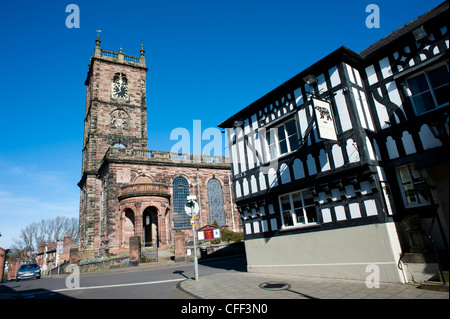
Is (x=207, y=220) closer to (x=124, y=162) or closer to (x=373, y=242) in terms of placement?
(x=124, y=162)

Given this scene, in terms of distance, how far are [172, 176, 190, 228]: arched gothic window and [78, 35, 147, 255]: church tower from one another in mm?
7938

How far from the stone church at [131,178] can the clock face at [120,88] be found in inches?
5.0

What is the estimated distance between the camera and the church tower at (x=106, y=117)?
98.6 feet

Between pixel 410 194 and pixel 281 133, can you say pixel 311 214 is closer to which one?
pixel 410 194

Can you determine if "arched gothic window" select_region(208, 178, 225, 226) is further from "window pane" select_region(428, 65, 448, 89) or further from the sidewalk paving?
"window pane" select_region(428, 65, 448, 89)

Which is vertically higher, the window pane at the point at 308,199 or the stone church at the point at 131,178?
the stone church at the point at 131,178

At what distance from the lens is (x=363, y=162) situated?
312 inches

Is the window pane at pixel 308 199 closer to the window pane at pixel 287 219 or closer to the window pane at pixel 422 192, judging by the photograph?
the window pane at pixel 287 219

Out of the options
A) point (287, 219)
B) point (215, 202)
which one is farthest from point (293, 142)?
point (215, 202)

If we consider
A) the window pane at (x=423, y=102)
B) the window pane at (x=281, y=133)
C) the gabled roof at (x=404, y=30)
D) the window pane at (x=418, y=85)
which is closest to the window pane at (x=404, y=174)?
the window pane at (x=423, y=102)

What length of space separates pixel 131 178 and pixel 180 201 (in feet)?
18.9
